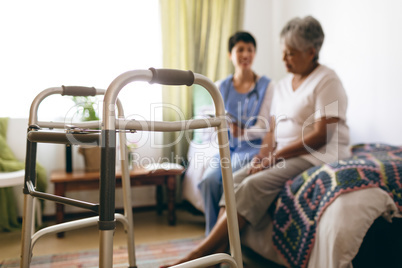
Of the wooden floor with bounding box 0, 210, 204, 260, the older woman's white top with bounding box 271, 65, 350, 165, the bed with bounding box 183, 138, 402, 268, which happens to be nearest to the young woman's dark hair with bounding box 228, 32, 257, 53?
the older woman's white top with bounding box 271, 65, 350, 165

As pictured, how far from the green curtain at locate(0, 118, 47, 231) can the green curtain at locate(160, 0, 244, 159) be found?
0.95 metres

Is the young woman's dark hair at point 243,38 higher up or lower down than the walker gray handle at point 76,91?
higher up

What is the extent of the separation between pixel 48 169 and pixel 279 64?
2066 millimetres

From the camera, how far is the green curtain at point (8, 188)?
2.23 metres

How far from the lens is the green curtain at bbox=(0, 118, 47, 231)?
2.23 m

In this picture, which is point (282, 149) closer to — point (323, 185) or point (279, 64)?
point (323, 185)

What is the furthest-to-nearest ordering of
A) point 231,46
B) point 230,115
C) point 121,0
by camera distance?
point 121,0
point 231,46
point 230,115

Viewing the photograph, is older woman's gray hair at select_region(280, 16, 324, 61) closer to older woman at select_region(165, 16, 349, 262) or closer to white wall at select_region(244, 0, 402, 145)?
older woman at select_region(165, 16, 349, 262)

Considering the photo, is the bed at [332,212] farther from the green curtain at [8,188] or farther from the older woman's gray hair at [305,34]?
the green curtain at [8,188]

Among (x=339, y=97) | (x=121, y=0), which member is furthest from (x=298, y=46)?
(x=121, y=0)

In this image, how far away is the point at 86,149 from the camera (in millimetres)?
2369

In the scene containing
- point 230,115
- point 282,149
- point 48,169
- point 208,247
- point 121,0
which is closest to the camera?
point 208,247

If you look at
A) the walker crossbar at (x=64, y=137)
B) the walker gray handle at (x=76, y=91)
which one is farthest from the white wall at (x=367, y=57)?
the walker crossbar at (x=64, y=137)

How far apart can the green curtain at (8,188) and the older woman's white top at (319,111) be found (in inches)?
60.7
